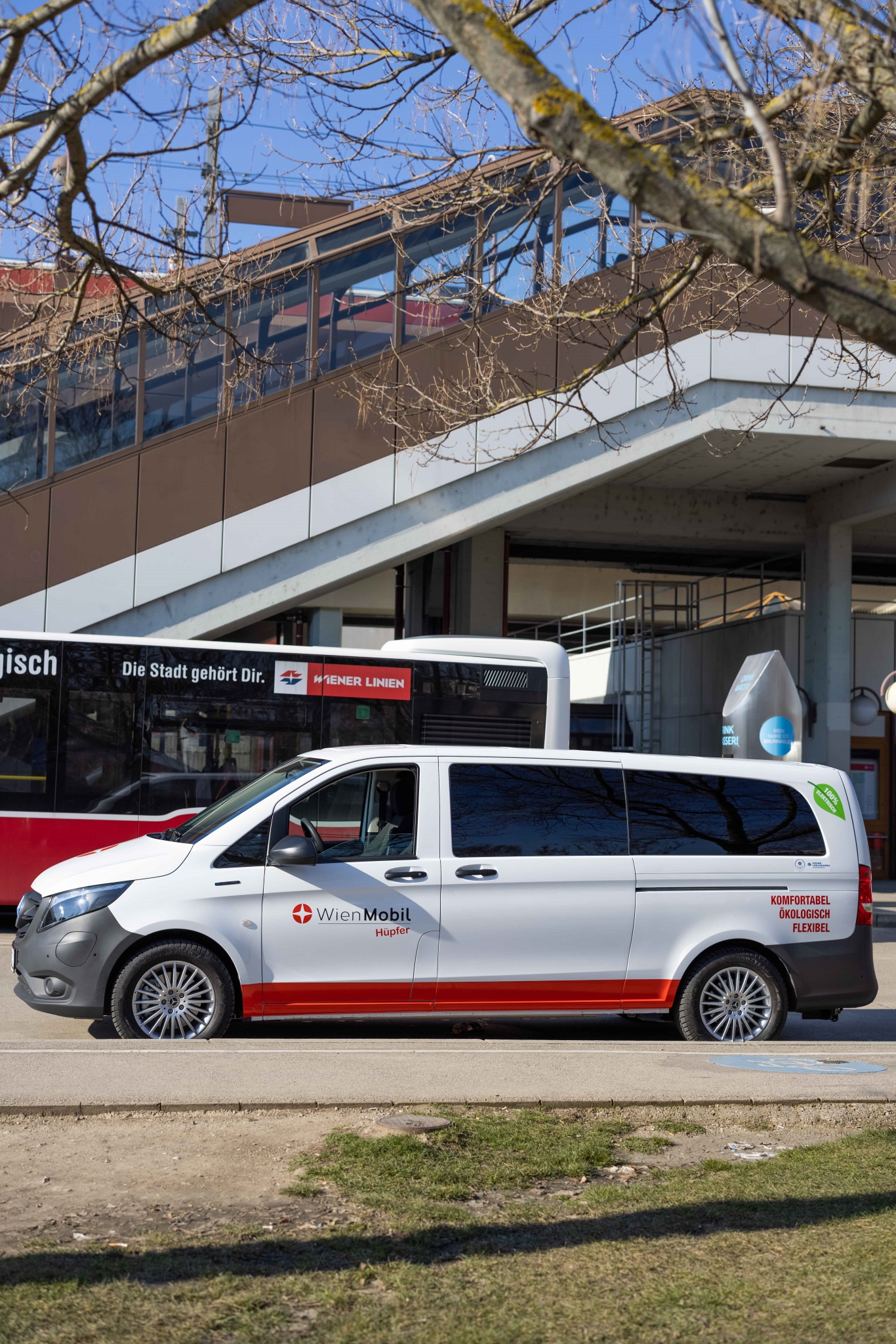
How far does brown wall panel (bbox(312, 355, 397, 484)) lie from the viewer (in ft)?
66.6

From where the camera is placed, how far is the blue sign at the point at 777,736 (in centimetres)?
1966

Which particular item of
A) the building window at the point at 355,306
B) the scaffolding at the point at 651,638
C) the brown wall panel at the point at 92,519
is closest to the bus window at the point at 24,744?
the brown wall panel at the point at 92,519

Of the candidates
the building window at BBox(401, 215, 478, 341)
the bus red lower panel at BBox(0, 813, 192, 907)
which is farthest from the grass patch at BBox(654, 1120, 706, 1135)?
the bus red lower panel at BBox(0, 813, 192, 907)

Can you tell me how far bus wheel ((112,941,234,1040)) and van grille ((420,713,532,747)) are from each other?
735 cm

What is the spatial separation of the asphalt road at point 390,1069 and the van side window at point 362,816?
1114 millimetres

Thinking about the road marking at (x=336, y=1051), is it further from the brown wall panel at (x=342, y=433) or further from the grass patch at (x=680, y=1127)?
the brown wall panel at (x=342, y=433)

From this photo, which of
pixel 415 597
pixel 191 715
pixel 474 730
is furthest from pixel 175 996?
pixel 415 597

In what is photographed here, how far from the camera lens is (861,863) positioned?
28.4 ft

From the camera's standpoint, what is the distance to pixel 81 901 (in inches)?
304

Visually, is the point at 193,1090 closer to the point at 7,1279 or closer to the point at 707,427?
the point at 7,1279

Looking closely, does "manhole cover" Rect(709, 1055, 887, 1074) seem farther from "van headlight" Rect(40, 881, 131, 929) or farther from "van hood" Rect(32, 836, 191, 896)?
"van headlight" Rect(40, 881, 131, 929)

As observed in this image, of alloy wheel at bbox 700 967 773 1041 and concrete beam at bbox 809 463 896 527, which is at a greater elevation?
concrete beam at bbox 809 463 896 527

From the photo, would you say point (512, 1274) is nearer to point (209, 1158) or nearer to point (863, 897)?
point (209, 1158)

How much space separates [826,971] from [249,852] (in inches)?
146
